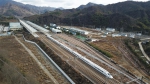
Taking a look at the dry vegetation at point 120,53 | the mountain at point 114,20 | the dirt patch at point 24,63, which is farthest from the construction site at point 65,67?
the mountain at point 114,20

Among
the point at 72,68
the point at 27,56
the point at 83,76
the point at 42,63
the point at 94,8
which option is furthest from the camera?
the point at 94,8

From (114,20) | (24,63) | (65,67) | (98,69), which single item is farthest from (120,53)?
(114,20)

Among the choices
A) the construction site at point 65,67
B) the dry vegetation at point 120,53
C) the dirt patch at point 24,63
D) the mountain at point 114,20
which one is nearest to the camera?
the construction site at point 65,67

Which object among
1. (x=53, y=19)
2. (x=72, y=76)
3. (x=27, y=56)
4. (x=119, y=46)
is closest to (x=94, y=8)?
(x=53, y=19)

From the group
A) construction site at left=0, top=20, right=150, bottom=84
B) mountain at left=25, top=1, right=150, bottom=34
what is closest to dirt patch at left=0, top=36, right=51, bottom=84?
construction site at left=0, top=20, right=150, bottom=84

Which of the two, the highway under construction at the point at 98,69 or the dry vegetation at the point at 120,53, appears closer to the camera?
the highway under construction at the point at 98,69

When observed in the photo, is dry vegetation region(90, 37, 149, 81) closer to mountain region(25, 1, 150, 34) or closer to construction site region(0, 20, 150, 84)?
construction site region(0, 20, 150, 84)

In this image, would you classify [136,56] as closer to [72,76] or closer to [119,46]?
[119,46]

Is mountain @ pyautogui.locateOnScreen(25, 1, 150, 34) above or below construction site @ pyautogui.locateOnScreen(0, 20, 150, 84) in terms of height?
above

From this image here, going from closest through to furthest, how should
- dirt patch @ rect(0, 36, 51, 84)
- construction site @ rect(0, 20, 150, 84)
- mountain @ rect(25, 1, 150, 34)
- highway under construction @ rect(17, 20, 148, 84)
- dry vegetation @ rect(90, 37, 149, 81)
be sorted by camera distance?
construction site @ rect(0, 20, 150, 84) → highway under construction @ rect(17, 20, 148, 84) → dirt patch @ rect(0, 36, 51, 84) → dry vegetation @ rect(90, 37, 149, 81) → mountain @ rect(25, 1, 150, 34)

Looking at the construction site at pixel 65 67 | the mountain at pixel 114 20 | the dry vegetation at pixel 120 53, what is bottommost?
the dry vegetation at pixel 120 53

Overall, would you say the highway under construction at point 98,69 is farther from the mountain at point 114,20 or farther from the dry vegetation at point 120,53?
the mountain at point 114,20
